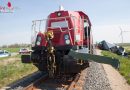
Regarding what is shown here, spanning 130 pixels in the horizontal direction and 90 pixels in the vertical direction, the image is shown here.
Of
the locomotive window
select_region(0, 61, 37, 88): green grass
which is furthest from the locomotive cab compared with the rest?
select_region(0, 61, 37, 88): green grass

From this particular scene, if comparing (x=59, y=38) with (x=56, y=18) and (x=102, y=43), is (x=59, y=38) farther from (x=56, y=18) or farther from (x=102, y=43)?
(x=102, y=43)

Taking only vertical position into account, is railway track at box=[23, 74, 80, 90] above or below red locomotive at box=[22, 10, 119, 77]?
below

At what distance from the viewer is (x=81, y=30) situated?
48.3ft

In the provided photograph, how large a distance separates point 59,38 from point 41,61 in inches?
58.8

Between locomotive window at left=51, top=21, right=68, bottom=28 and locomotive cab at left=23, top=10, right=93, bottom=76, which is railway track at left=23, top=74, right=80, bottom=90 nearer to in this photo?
locomotive cab at left=23, top=10, right=93, bottom=76

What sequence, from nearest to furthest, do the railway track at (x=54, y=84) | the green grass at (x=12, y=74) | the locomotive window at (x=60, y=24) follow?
the railway track at (x=54, y=84) → the locomotive window at (x=60, y=24) → the green grass at (x=12, y=74)

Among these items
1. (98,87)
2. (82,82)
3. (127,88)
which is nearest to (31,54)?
(82,82)

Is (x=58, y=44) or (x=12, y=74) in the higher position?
(x=58, y=44)

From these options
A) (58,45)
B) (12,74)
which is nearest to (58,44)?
(58,45)

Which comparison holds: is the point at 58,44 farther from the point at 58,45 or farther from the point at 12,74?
the point at 12,74

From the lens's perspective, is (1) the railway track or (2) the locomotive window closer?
(1) the railway track

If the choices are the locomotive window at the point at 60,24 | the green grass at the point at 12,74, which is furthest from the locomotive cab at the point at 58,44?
the green grass at the point at 12,74

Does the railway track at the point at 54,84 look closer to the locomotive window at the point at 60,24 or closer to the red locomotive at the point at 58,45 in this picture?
the red locomotive at the point at 58,45

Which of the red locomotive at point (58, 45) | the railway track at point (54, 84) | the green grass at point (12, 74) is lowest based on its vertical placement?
the green grass at point (12, 74)
